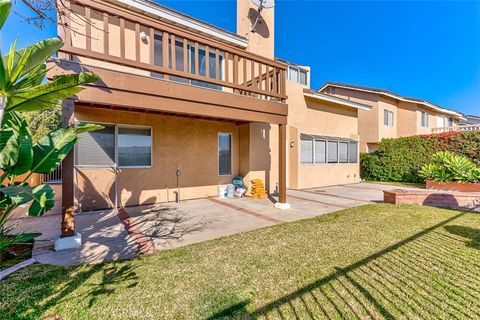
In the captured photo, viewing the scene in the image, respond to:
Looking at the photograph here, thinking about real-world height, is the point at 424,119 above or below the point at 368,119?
above

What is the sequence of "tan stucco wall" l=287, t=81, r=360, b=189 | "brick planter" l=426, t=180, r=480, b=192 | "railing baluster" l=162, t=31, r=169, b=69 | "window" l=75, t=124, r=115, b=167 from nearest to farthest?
"railing baluster" l=162, t=31, r=169, b=69 < "window" l=75, t=124, r=115, b=167 < "brick planter" l=426, t=180, r=480, b=192 < "tan stucco wall" l=287, t=81, r=360, b=189

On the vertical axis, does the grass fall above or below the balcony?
below

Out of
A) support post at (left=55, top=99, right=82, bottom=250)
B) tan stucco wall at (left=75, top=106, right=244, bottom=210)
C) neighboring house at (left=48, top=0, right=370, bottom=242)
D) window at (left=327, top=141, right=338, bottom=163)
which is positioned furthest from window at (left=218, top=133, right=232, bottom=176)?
window at (left=327, top=141, right=338, bottom=163)

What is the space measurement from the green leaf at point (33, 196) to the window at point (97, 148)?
469 cm

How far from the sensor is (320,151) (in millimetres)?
14438

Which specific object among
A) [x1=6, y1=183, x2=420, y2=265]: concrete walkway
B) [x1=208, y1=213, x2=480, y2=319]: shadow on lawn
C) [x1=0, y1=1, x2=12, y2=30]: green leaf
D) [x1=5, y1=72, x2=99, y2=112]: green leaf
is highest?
[x1=0, y1=1, x2=12, y2=30]: green leaf

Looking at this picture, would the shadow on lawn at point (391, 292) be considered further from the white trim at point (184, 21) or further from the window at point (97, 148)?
the white trim at point (184, 21)

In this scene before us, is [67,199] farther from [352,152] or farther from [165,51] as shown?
[352,152]

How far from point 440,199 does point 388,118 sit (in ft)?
55.1

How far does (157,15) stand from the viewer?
8688 millimetres

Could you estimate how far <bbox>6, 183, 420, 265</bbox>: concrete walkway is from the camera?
15.1 ft

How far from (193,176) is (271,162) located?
4090 mm

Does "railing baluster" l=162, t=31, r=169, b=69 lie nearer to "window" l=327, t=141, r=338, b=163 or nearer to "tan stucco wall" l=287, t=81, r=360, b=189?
"tan stucco wall" l=287, t=81, r=360, b=189

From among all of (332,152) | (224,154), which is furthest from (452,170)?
(224,154)
